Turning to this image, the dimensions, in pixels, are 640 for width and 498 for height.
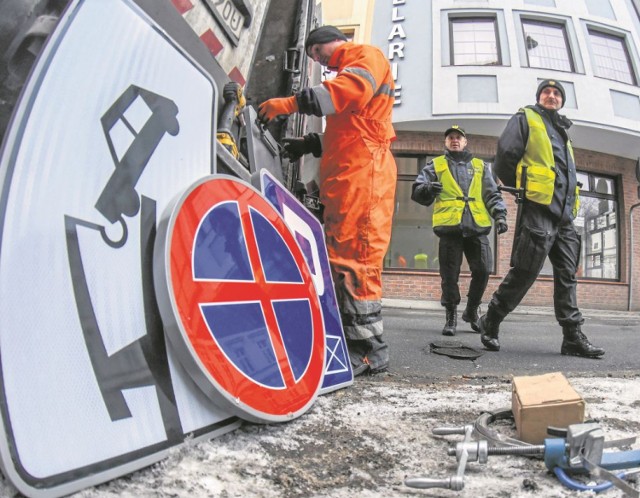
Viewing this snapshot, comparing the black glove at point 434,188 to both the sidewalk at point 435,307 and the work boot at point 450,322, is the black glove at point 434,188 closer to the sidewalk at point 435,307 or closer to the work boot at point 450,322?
the work boot at point 450,322

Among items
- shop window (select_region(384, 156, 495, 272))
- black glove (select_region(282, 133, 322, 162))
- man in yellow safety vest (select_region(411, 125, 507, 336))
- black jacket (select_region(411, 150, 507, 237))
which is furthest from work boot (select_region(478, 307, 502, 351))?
shop window (select_region(384, 156, 495, 272))

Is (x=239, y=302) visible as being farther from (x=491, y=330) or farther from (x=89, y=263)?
(x=491, y=330)

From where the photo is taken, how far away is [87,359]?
92 cm

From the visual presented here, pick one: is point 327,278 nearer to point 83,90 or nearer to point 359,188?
point 359,188

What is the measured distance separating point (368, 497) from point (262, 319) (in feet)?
1.97

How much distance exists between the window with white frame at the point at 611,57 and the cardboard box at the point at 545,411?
439 inches

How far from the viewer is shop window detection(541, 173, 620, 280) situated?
10.5 m

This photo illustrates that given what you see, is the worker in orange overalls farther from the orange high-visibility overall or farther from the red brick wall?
the red brick wall

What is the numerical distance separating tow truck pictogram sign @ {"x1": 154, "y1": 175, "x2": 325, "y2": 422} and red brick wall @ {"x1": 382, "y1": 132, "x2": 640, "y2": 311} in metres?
7.92

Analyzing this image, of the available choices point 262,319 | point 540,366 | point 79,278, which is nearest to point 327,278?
point 262,319

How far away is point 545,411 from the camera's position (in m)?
1.26

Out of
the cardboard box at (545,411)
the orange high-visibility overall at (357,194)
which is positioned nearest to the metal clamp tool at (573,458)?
the cardboard box at (545,411)

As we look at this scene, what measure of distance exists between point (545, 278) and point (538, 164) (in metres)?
7.05

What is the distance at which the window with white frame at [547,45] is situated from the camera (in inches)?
403
